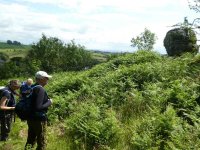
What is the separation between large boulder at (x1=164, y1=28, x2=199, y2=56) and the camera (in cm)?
2863

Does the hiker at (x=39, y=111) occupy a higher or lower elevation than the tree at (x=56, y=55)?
higher

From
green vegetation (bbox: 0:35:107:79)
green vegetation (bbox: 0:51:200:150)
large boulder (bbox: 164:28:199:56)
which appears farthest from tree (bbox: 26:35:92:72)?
green vegetation (bbox: 0:51:200:150)

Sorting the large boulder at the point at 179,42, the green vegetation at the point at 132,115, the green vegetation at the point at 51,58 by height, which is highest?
the large boulder at the point at 179,42

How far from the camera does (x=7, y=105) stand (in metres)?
11.9

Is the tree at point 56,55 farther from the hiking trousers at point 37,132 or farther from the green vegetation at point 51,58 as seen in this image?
the hiking trousers at point 37,132

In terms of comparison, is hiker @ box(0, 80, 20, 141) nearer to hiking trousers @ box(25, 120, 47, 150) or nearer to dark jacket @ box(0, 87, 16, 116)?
dark jacket @ box(0, 87, 16, 116)

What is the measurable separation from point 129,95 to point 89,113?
316 cm

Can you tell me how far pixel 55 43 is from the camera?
100m

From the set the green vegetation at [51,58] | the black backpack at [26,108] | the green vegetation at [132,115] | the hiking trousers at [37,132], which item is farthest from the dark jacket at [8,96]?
the green vegetation at [51,58]

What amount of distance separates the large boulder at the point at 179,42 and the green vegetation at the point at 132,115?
9.22 m

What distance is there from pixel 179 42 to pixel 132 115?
17.6 meters

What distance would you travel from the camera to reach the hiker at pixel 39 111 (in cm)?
943

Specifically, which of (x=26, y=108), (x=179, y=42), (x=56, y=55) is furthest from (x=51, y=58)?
(x=26, y=108)

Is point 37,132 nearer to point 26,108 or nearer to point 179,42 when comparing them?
point 26,108
